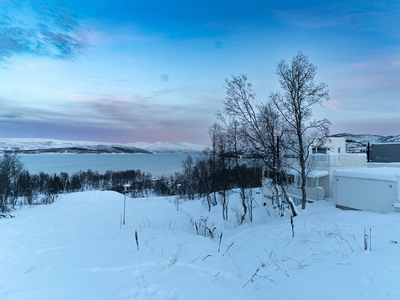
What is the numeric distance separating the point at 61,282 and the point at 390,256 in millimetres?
6662

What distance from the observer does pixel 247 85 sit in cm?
1220

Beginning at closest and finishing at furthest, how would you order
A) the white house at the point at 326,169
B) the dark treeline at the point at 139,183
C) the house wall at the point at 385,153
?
1. the white house at the point at 326,169
2. the dark treeline at the point at 139,183
3. the house wall at the point at 385,153

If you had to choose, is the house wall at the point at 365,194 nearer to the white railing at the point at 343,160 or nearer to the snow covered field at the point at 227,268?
the snow covered field at the point at 227,268

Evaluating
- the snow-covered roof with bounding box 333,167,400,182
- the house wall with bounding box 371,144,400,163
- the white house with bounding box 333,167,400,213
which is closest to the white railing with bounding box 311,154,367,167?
the white house with bounding box 333,167,400,213

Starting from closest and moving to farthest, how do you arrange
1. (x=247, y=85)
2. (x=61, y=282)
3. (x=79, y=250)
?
(x=61, y=282), (x=79, y=250), (x=247, y=85)

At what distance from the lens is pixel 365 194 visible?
1174 centimetres

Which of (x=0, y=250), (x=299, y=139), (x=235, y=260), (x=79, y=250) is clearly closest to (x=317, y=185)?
(x=299, y=139)

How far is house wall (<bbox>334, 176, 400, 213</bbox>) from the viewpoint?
1062cm

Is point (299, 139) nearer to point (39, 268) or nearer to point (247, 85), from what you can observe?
point (247, 85)

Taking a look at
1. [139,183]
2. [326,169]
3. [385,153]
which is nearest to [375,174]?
[326,169]

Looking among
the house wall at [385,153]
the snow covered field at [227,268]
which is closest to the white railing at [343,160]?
the snow covered field at [227,268]

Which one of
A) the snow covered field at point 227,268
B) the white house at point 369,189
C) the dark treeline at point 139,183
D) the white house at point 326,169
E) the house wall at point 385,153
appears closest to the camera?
the snow covered field at point 227,268

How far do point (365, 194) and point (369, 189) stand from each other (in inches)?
14.8

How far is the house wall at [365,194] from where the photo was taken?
10.6 m
